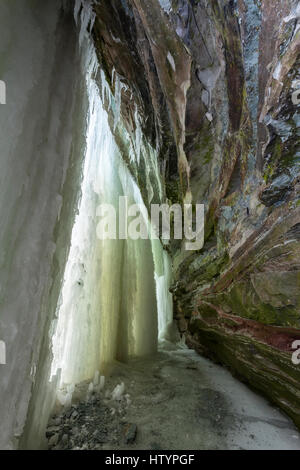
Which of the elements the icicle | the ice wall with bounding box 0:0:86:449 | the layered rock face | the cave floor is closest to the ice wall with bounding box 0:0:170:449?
the ice wall with bounding box 0:0:86:449

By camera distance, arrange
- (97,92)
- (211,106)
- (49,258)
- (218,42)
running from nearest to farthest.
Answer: (49,258), (218,42), (211,106), (97,92)

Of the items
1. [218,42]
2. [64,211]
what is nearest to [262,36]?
[218,42]

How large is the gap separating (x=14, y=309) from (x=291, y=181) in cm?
334

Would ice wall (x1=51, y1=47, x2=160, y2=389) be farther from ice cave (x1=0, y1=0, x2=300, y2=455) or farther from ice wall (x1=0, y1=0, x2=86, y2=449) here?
ice wall (x1=0, y1=0, x2=86, y2=449)

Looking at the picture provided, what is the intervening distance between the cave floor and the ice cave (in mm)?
25

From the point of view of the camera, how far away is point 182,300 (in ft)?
27.0

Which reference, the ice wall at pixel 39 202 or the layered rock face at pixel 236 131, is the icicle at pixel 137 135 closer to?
the layered rock face at pixel 236 131

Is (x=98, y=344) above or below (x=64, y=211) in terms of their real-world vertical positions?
below

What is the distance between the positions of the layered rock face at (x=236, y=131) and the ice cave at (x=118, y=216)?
0.02 metres

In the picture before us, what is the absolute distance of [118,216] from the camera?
6.48 metres

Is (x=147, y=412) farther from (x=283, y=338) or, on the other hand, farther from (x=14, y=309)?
(x=14, y=309)

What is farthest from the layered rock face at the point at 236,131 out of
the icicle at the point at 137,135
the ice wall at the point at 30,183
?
the ice wall at the point at 30,183

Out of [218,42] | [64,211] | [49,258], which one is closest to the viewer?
[49,258]

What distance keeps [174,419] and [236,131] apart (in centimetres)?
443
